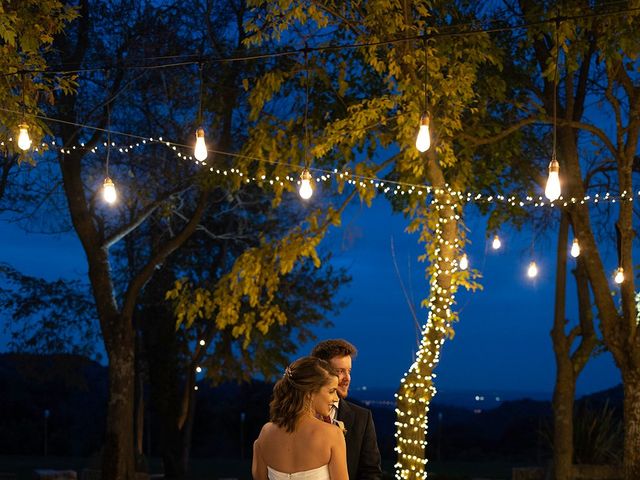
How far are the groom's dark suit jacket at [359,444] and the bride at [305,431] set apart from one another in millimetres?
330

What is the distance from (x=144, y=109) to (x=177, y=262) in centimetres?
403

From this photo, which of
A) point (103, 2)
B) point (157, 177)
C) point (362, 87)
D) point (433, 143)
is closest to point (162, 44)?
point (103, 2)

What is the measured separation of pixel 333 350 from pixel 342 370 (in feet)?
0.30

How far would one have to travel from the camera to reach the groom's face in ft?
12.9

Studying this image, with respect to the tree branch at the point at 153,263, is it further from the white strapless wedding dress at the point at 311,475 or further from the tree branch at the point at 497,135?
the white strapless wedding dress at the point at 311,475

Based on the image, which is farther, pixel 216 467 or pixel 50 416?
pixel 50 416

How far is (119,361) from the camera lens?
1211 cm

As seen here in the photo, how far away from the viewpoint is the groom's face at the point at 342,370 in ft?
12.9

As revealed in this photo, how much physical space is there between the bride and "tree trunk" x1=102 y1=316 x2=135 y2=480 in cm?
877

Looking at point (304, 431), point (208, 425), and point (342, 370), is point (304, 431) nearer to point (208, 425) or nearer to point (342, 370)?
point (342, 370)

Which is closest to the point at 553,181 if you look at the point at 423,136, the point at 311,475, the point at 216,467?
the point at 423,136

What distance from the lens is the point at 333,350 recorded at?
3943 millimetres

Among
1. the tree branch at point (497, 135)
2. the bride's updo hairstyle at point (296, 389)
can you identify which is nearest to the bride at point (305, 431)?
the bride's updo hairstyle at point (296, 389)

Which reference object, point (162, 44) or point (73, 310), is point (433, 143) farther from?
point (73, 310)
